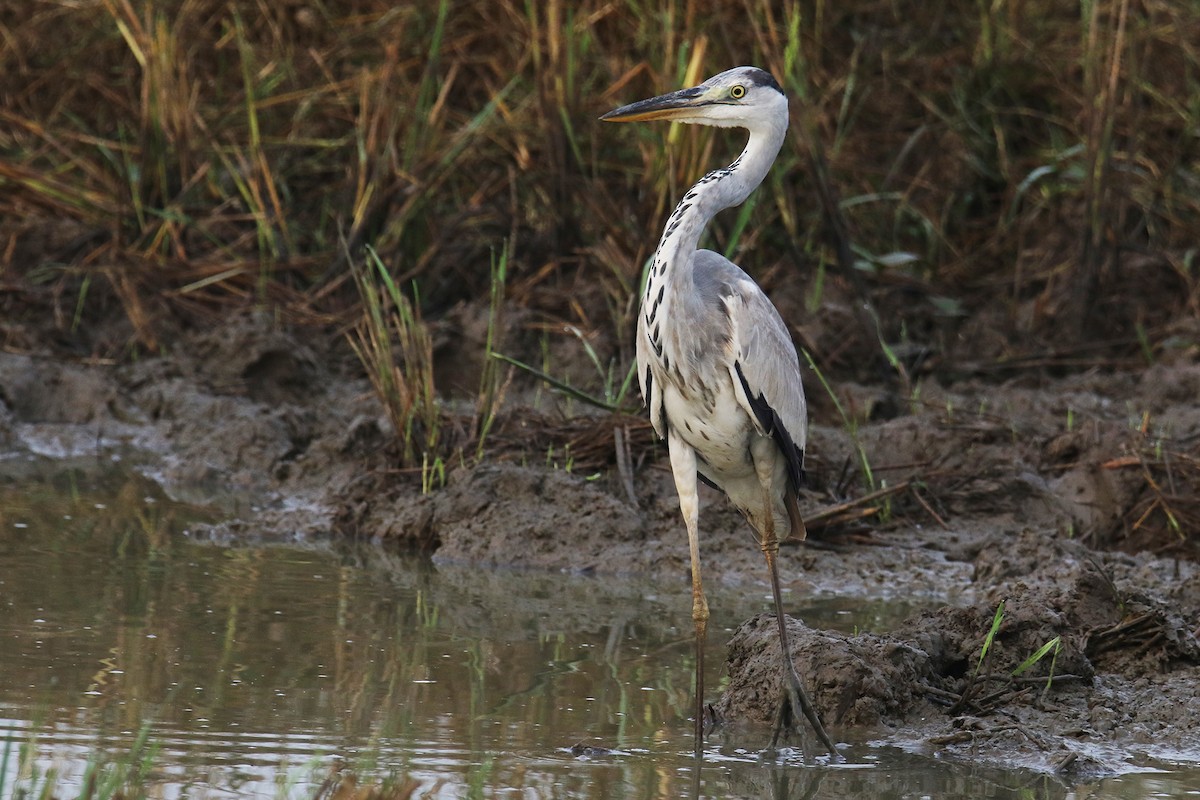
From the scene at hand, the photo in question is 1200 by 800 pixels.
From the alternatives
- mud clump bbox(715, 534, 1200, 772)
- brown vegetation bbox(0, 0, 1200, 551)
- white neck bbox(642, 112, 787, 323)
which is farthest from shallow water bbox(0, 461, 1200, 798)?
brown vegetation bbox(0, 0, 1200, 551)

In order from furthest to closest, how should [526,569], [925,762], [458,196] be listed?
[458,196]
[526,569]
[925,762]

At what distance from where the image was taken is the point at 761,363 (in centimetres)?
467

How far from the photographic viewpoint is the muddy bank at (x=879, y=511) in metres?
4.52

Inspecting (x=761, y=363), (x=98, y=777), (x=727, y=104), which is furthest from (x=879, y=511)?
(x=98, y=777)

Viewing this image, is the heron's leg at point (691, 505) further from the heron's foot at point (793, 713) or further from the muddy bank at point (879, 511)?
the heron's foot at point (793, 713)

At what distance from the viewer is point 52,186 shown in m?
8.70

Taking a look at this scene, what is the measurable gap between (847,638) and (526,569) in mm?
1728

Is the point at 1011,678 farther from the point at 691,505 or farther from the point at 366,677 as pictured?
the point at 366,677

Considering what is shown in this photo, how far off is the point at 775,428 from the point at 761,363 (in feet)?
0.66

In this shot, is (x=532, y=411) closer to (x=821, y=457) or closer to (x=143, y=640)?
(x=821, y=457)

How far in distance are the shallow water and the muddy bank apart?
0.64ft

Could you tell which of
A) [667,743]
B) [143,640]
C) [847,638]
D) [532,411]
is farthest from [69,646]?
[532,411]

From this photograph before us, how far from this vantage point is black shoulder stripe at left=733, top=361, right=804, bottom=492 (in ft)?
15.2

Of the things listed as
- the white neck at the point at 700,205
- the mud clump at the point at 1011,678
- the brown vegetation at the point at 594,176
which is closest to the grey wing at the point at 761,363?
the white neck at the point at 700,205
